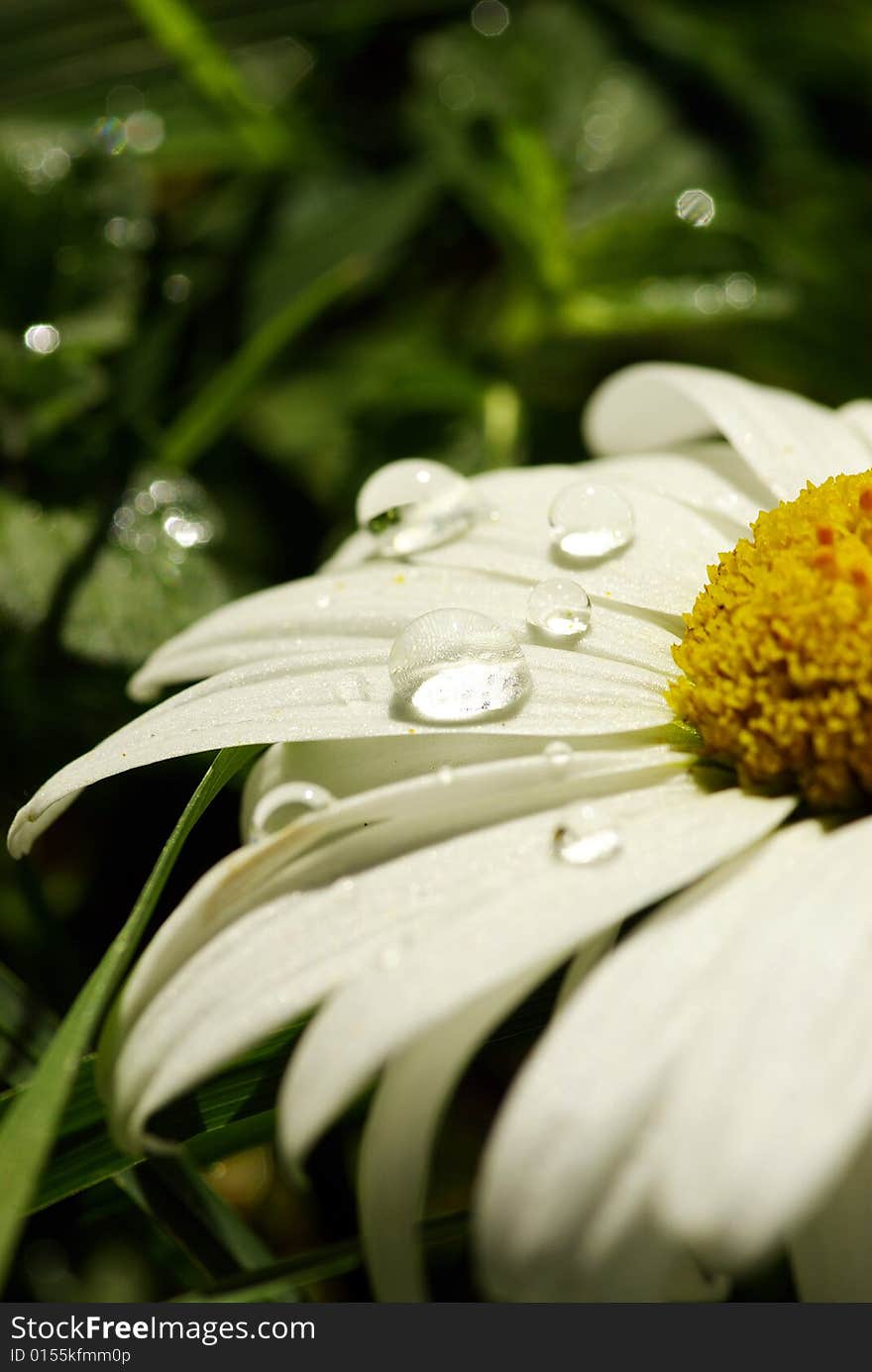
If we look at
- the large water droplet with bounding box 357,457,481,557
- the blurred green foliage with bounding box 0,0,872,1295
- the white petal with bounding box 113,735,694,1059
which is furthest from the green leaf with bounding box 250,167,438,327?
the white petal with bounding box 113,735,694,1059

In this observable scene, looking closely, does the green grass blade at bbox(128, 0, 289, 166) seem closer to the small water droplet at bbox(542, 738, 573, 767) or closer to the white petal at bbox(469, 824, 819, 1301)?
the small water droplet at bbox(542, 738, 573, 767)

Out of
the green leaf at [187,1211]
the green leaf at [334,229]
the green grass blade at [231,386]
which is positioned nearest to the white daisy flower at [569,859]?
the green leaf at [187,1211]

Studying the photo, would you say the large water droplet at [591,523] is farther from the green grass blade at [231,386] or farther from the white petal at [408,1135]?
the green grass blade at [231,386]

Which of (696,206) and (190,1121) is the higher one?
(696,206)

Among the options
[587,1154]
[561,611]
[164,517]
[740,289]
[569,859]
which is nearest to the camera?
[587,1154]

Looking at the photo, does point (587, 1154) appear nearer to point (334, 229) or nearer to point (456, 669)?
point (456, 669)

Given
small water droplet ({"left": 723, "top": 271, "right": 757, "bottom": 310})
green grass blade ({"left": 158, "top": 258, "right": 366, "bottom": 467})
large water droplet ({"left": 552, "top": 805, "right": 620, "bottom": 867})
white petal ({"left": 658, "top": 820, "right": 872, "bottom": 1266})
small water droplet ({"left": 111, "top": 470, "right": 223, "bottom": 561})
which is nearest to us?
white petal ({"left": 658, "top": 820, "right": 872, "bottom": 1266})

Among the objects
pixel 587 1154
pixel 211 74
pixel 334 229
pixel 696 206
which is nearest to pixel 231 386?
pixel 334 229
